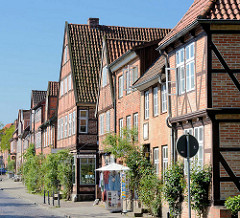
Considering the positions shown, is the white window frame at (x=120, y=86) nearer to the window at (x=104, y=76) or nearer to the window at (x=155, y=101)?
the window at (x=104, y=76)

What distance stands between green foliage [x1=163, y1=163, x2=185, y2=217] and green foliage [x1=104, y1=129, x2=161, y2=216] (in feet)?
8.09

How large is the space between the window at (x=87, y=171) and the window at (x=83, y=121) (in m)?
2.01

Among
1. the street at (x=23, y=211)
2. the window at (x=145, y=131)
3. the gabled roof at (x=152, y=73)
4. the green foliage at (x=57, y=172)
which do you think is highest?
the gabled roof at (x=152, y=73)

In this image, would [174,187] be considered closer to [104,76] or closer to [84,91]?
[104,76]

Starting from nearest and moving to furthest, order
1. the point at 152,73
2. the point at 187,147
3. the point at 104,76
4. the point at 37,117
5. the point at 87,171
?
the point at 187,147, the point at 152,73, the point at 104,76, the point at 87,171, the point at 37,117

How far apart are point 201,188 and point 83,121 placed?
2173 centimetres

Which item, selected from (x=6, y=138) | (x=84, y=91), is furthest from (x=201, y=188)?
(x=6, y=138)

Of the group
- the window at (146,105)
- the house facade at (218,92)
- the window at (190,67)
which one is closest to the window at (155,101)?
the window at (146,105)

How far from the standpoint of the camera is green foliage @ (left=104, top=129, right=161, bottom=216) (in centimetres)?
2223

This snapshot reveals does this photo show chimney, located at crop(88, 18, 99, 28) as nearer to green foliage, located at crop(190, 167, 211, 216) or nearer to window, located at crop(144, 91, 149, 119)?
window, located at crop(144, 91, 149, 119)

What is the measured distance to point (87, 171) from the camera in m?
37.8

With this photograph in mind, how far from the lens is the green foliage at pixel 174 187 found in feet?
62.3

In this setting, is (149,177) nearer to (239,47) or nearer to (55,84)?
(239,47)

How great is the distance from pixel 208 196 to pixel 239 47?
4.51 meters
